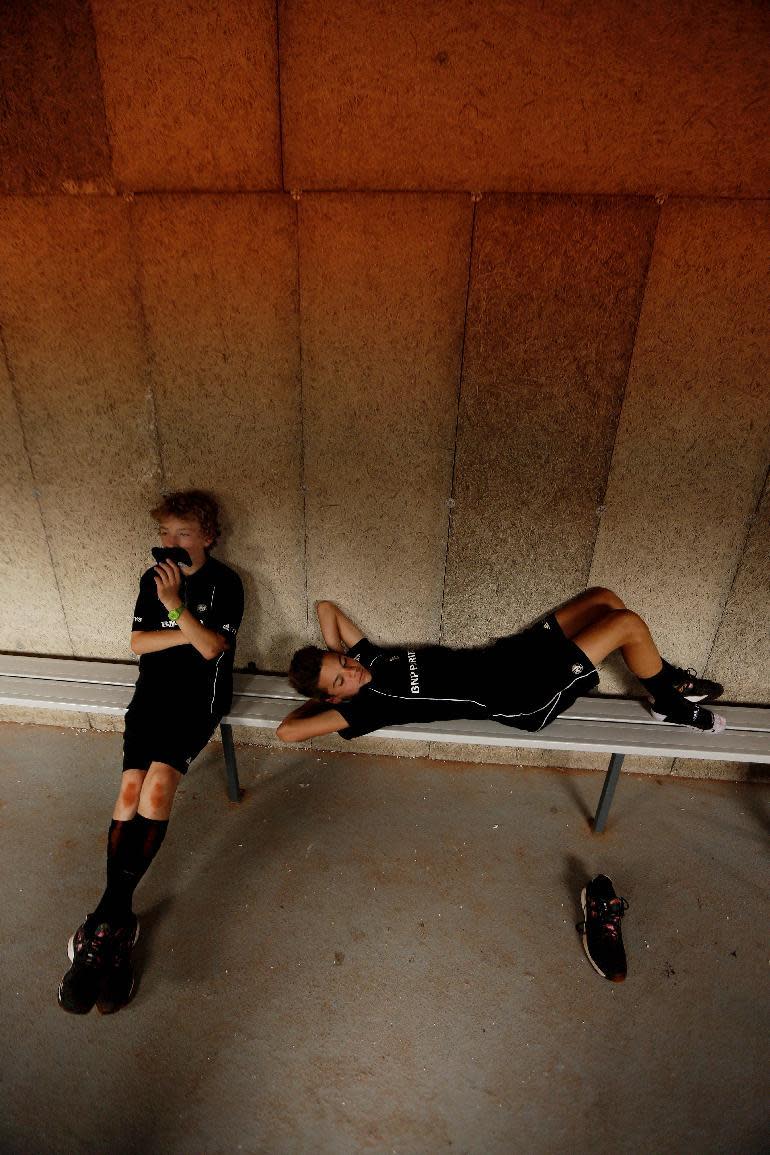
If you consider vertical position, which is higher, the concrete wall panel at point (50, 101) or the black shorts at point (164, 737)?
the concrete wall panel at point (50, 101)

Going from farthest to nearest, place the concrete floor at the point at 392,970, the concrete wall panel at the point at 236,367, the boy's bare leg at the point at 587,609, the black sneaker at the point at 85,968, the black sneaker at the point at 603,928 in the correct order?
the boy's bare leg at the point at 587,609 < the concrete wall panel at the point at 236,367 < the black sneaker at the point at 603,928 < the black sneaker at the point at 85,968 < the concrete floor at the point at 392,970

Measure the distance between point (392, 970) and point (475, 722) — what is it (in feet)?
3.74

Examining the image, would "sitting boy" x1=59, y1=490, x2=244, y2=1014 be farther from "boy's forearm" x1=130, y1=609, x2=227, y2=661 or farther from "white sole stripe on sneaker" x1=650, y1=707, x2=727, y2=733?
"white sole stripe on sneaker" x1=650, y1=707, x2=727, y2=733

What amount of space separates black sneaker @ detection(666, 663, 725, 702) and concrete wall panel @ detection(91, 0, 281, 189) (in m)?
2.95

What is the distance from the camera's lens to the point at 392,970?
243 centimetres

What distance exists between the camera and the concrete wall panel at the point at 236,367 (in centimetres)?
253

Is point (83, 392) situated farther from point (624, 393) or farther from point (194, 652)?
point (624, 393)

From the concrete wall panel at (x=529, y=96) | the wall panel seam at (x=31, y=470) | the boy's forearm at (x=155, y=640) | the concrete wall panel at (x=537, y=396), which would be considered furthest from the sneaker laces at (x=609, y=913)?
the wall panel seam at (x=31, y=470)

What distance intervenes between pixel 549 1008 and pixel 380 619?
185 centimetres

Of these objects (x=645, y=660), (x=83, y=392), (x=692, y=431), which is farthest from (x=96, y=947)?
(x=692, y=431)

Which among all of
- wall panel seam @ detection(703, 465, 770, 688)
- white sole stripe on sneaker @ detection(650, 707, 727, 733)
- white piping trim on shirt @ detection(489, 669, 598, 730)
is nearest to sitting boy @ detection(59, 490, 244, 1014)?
white piping trim on shirt @ detection(489, 669, 598, 730)

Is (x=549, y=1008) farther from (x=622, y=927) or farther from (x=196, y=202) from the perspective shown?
(x=196, y=202)

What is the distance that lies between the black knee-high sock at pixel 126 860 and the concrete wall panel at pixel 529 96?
9.23 feet

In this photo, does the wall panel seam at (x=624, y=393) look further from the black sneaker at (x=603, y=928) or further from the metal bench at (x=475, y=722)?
the black sneaker at (x=603, y=928)
